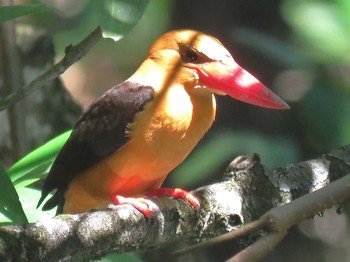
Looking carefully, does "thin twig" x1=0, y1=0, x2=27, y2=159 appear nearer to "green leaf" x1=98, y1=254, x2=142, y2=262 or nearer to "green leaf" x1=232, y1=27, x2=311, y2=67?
"green leaf" x1=98, y1=254, x2=142, y2=262

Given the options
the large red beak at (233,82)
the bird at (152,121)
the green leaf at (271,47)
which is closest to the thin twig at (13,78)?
the bird at (152,121)

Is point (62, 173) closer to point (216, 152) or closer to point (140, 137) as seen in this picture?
point (140, 137)

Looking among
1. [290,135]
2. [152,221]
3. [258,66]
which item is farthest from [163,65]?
[258,66]

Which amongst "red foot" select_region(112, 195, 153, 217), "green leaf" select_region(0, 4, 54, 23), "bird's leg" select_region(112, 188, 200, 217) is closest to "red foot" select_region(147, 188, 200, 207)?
"bird's leg" select_region(112, 188, 200, 217)

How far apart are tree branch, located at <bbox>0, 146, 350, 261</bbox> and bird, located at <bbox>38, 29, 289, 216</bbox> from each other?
4.1 inches

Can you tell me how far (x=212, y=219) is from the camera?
10.1ft

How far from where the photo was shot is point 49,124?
4.66m

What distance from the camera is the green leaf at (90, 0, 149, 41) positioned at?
2.49 meters

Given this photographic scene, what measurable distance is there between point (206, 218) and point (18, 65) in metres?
Answer: 1.33

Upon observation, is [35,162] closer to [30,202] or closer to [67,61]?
[30,202]

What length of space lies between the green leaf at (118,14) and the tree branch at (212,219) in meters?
0.52

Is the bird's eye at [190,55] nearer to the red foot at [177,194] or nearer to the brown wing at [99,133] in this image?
the brown wing at [99,133]

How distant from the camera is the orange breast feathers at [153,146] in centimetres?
313

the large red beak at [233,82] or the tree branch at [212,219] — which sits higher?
the large red beak at [233,82]
